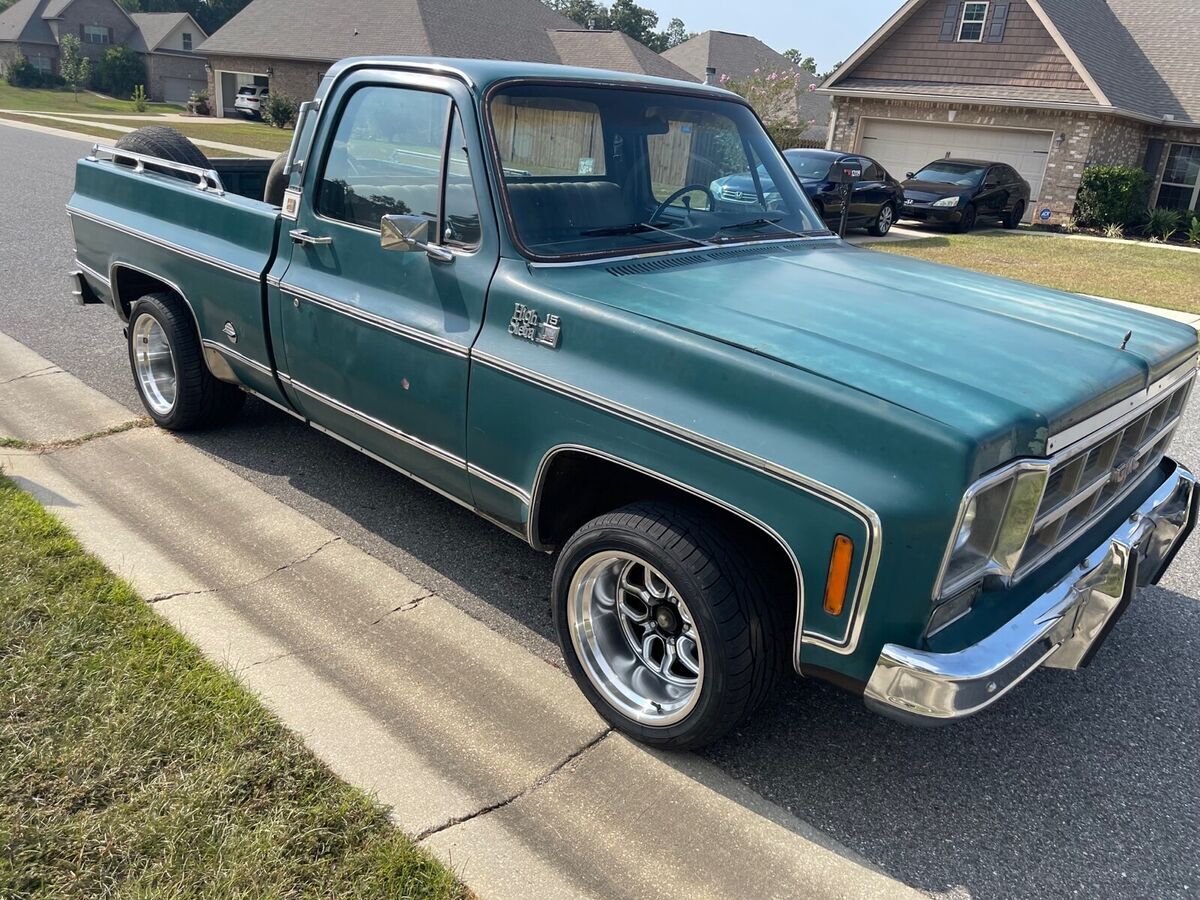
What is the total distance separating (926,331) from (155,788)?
8.61 feet

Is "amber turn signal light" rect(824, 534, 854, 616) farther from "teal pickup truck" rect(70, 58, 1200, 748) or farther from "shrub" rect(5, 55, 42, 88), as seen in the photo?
"shrub" rect(5, 55, 42, 88)

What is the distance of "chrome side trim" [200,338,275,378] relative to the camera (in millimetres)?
4343

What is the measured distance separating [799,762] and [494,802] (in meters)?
0.98

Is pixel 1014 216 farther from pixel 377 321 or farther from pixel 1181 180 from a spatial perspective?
pixel 377 321

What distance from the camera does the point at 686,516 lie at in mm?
2822

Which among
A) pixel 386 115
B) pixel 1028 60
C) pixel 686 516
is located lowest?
pixel 686 516

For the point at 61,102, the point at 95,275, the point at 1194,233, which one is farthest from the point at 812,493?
the point at 61,102

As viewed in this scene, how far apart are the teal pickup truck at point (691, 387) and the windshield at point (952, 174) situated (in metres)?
16.4

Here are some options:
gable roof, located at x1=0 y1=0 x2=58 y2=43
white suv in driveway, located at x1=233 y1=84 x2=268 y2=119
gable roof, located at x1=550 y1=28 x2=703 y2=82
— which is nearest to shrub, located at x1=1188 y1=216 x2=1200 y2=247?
gable roof, located at x1=550 y1=28 x2=703 y2=82

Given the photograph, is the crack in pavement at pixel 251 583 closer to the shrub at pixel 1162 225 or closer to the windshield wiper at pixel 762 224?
the windshield wiper at pixel 762 224

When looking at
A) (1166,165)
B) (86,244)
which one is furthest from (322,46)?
(86,244)

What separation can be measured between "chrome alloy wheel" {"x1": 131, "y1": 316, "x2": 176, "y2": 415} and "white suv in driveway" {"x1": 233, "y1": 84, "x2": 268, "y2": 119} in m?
39.6

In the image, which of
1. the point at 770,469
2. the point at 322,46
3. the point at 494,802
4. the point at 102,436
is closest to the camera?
the point at 770,469

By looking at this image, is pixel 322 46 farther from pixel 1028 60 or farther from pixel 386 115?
pixel 386 115
